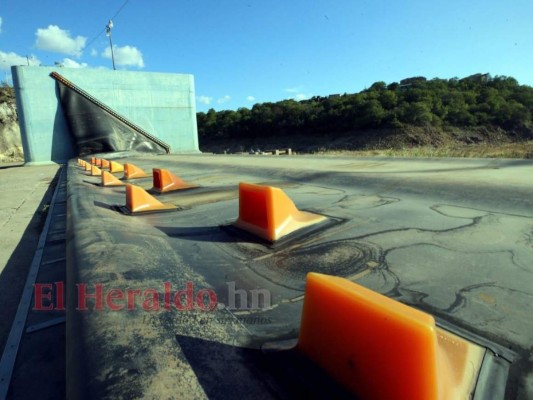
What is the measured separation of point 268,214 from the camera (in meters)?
2.30

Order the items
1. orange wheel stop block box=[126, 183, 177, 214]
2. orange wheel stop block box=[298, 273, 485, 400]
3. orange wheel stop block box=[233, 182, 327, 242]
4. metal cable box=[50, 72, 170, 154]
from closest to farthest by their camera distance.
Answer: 1. orange wheel stop block box=[298, 273, 485, 400]
2. orange wheel stop block box=[233, 182, 327, 242]
3. orange wheel stop block box=[126, 183, 177, 214]
4. metal cable box=[50, 72, 170, 154]

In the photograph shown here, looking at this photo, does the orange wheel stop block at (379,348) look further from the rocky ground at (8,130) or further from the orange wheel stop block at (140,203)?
the rocky ground at (8,130)

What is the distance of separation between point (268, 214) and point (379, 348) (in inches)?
57.6

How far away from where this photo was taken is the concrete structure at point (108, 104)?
57.6 feet

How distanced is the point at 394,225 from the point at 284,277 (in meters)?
1.12

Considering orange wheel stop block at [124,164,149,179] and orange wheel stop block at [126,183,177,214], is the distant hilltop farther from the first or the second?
orange wheel stop block at [126,183,177,214]

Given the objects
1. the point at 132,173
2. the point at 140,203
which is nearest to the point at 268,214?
the point at 140,203

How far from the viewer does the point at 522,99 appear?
37.7 m

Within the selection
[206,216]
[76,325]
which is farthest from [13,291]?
[76,325]

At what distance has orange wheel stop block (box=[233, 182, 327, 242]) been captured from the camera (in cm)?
227

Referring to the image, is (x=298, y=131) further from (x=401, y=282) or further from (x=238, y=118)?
(x=401, y=282)

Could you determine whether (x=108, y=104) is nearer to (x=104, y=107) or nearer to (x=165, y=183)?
(x=104, y=107)

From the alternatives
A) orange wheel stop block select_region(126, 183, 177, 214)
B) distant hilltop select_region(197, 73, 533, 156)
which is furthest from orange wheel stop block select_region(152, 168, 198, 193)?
distant hilltop select_region(197, 73, 533, 156)

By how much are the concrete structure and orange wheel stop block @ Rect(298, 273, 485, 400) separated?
19829 mm
